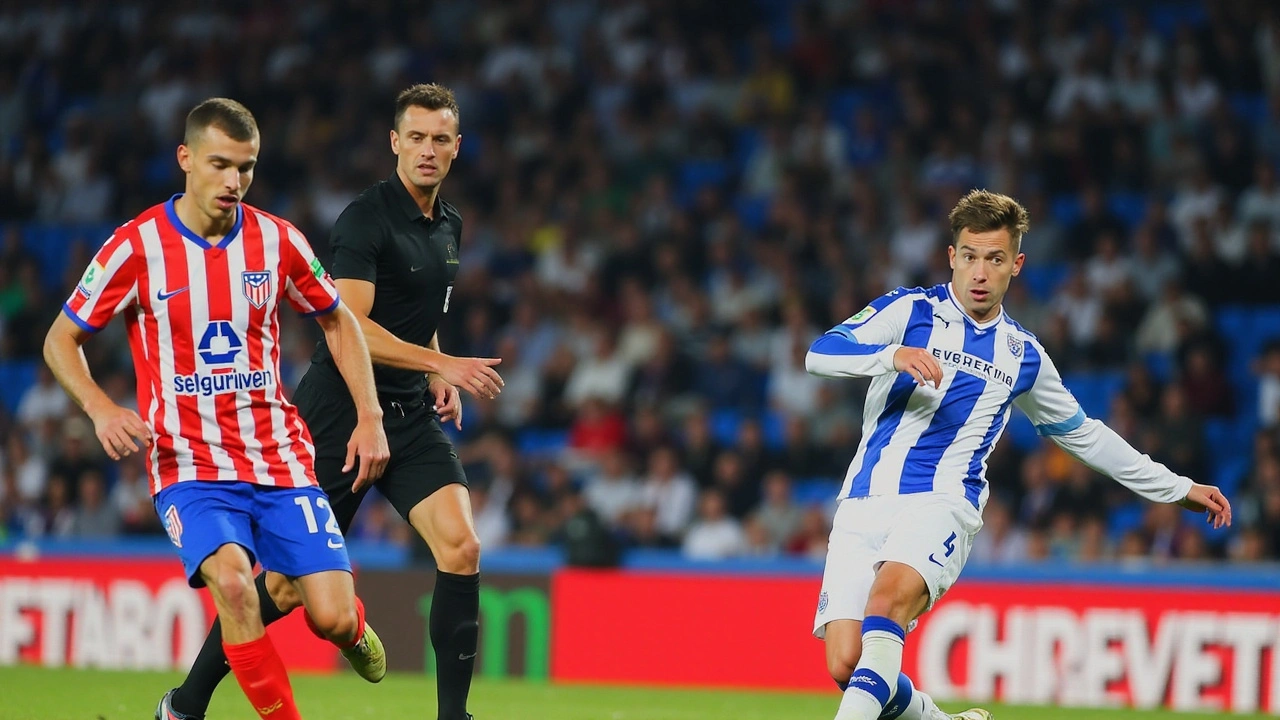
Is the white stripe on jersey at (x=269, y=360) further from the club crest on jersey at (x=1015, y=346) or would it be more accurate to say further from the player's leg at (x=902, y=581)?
the club crest on jersey at (x=1015, y=346)

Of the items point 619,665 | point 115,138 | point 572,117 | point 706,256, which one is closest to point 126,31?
point 115,138

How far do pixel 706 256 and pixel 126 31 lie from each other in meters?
9.45

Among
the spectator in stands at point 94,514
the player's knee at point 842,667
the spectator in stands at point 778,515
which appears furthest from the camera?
the spectator in stands at point 94,514

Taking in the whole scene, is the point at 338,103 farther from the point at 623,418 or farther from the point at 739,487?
the point at 739,487

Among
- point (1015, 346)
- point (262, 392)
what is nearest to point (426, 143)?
point (262, 392)

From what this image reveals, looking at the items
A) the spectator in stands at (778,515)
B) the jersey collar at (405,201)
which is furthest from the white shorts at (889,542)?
the spectator in stands at (778,515)

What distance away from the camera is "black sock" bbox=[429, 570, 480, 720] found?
20.2ft

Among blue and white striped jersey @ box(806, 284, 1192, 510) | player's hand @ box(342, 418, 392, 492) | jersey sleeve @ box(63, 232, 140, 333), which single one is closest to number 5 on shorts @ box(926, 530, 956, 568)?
blue and white striped jersey @ box(806, 284, 1192, 510)

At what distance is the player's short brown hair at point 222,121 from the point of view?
5.30 m

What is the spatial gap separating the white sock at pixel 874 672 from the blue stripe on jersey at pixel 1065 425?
124 centimetres

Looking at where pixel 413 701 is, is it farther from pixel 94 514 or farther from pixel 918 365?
pixel 94 514

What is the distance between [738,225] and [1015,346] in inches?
369

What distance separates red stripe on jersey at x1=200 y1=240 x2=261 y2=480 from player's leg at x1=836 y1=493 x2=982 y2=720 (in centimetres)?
214

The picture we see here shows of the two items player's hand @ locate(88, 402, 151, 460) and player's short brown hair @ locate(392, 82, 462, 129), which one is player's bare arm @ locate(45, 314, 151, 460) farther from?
player's short brown hair @ locate(392, 82, 462, 129)
